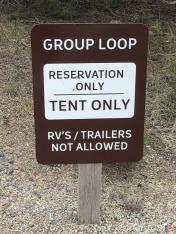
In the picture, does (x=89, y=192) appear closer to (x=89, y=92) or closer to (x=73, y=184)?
(x=73, y=184)

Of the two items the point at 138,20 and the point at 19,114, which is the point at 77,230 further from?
the point at 138,20

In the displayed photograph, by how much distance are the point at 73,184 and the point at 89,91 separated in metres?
1.03

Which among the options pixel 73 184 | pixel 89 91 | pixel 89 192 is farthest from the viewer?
pixel 73 184

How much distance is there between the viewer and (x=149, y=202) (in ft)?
11.9

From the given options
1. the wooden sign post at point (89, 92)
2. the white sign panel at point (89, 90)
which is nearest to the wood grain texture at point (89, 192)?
the wooden sign post at point (89, 92)

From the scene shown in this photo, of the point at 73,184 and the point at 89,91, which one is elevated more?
the point at 89,91

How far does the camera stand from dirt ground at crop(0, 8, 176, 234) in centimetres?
342

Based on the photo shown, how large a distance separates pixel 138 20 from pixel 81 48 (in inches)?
168

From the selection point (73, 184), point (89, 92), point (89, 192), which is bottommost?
point (73, 184)

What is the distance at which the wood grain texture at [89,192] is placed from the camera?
3.20 metres

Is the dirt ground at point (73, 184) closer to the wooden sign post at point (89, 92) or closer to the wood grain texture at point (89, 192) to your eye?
the wood grain texture at point (89, 192)

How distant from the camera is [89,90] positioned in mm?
2961

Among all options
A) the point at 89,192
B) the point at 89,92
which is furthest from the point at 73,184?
the point at 89,92

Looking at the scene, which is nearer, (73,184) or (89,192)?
(89,192)
